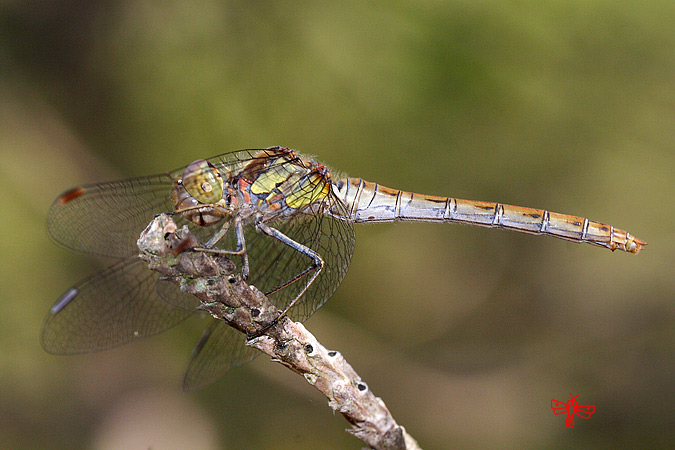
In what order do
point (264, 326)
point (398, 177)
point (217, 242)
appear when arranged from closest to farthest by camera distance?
point (264, 326)
point (217, 242)
point (398, 177)

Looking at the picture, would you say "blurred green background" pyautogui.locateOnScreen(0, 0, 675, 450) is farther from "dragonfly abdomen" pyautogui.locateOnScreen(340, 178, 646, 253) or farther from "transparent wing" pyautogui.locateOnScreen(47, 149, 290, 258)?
"transparent wing" pyautogui.locateOnScreen(47, 149, 290, 258)

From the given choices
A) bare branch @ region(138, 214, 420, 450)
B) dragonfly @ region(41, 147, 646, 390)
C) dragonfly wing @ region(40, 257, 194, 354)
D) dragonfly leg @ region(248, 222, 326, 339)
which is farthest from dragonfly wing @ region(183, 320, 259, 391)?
bare branch @ region(138, 214, 420, 450)

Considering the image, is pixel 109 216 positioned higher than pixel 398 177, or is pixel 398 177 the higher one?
pixel 398 177

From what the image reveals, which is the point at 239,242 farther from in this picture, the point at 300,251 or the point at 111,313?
the point at 111,313

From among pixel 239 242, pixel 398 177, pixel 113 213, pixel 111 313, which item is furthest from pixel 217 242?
pixel 398 177

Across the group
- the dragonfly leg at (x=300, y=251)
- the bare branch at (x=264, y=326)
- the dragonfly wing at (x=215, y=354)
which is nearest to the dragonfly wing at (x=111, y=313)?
the dragonfly wing at (x=215, y=354)

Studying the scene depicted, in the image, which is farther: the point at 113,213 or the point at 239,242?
the point at 113,213

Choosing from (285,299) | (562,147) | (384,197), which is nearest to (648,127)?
(562,147)
